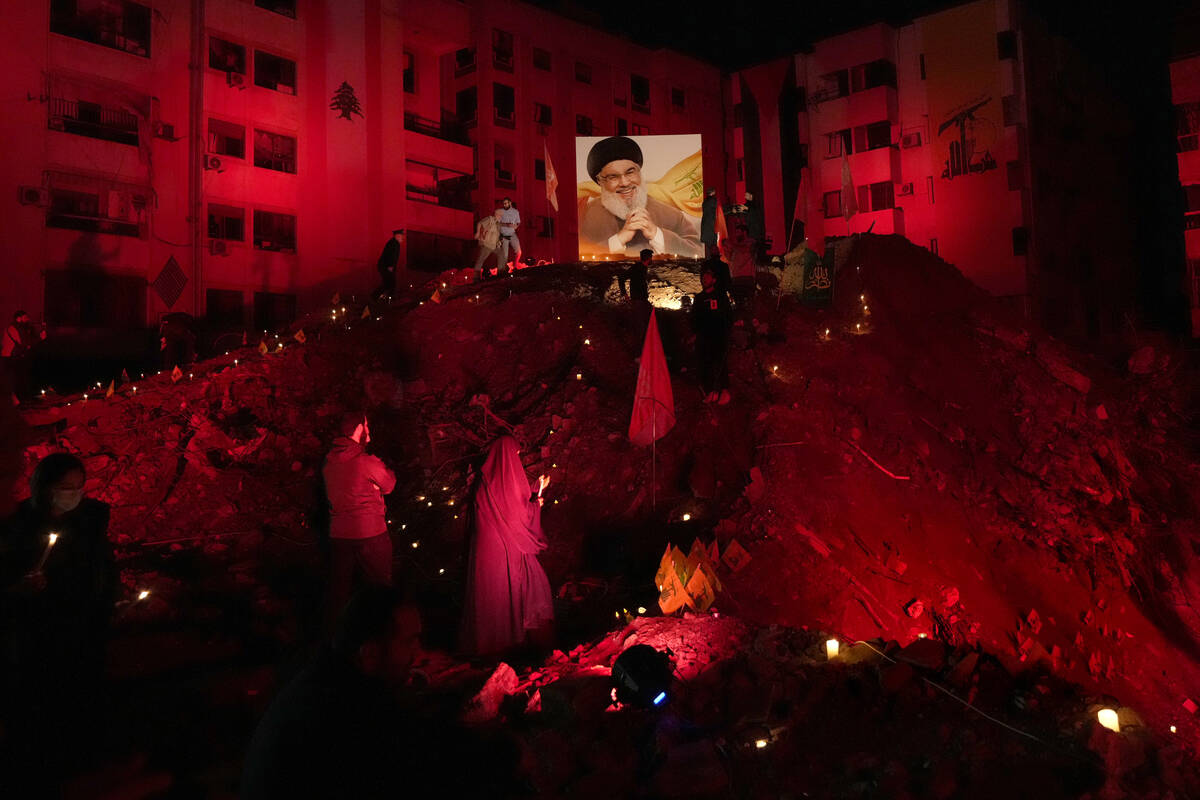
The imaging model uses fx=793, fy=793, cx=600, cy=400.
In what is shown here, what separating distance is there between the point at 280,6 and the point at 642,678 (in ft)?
86.7

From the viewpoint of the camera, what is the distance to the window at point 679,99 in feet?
122

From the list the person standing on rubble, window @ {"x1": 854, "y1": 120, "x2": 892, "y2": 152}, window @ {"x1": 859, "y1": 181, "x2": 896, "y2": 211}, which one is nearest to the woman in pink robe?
the person standing on rubble

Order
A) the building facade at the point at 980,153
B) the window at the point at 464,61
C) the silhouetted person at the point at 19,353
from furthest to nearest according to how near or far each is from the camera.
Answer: the window at the point at 464,61
the building facade at the point at 980,153
the silhouetted person at the point at 19,353

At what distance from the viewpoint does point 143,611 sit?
6.94 m

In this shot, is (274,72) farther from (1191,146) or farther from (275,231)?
(1191,146)

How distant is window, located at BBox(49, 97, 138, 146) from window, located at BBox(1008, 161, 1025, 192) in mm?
28085

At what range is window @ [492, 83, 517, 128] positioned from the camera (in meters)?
31.2

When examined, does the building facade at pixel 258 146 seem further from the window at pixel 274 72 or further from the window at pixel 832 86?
the window at pixel 832 86

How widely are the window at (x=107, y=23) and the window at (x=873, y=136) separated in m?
24.8

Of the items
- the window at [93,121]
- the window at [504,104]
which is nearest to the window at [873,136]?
the window at [504,104]

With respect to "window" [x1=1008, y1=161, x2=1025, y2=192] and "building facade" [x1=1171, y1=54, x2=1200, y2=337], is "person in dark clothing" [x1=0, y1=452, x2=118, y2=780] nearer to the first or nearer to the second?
"building facade" [x1=1171, y1=54, x2=1200, y2=337]

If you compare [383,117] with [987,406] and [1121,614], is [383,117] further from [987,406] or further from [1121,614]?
[1121,614]

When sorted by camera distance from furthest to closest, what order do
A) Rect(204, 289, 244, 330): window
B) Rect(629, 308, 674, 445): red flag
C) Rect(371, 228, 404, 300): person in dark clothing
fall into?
Rect(204, 289, 244, 330): window < Rect(371, 228, 404, 300): person in dark clothing < Rect(629, 308, 674, 445): red flag

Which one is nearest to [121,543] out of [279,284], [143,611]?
[143,611]
